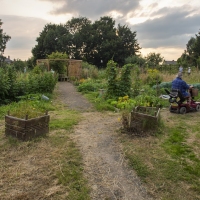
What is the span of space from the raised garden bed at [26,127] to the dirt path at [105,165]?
0.74 meters

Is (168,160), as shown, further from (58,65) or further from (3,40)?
(3,40)

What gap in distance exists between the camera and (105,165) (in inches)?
129

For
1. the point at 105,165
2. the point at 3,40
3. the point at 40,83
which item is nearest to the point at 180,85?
the point at 105,165

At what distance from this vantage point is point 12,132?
4152mm

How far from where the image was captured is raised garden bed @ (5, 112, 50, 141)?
3996mm

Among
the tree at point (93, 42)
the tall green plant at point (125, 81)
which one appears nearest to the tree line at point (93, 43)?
the tree at point (93, 42)

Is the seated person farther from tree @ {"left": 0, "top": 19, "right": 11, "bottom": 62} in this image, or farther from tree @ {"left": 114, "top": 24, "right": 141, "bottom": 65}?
tree @ {"left": 0, "top": 19, "right": 11, "bottom": 62}

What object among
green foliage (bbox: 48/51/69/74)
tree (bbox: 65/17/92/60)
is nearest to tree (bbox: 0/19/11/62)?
tree (bbox: 65/17/92/60)

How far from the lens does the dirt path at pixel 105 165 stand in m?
2.58

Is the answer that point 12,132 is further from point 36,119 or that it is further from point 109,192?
point 109,192

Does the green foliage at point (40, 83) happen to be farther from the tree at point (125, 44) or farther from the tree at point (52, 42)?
the tree at point (52, 42)

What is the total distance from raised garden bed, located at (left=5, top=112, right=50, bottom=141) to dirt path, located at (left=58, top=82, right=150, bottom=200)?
0.74m

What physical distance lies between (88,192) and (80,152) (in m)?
1.19

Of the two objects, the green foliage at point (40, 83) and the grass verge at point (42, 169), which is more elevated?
the green foliage at point (40, 83)
